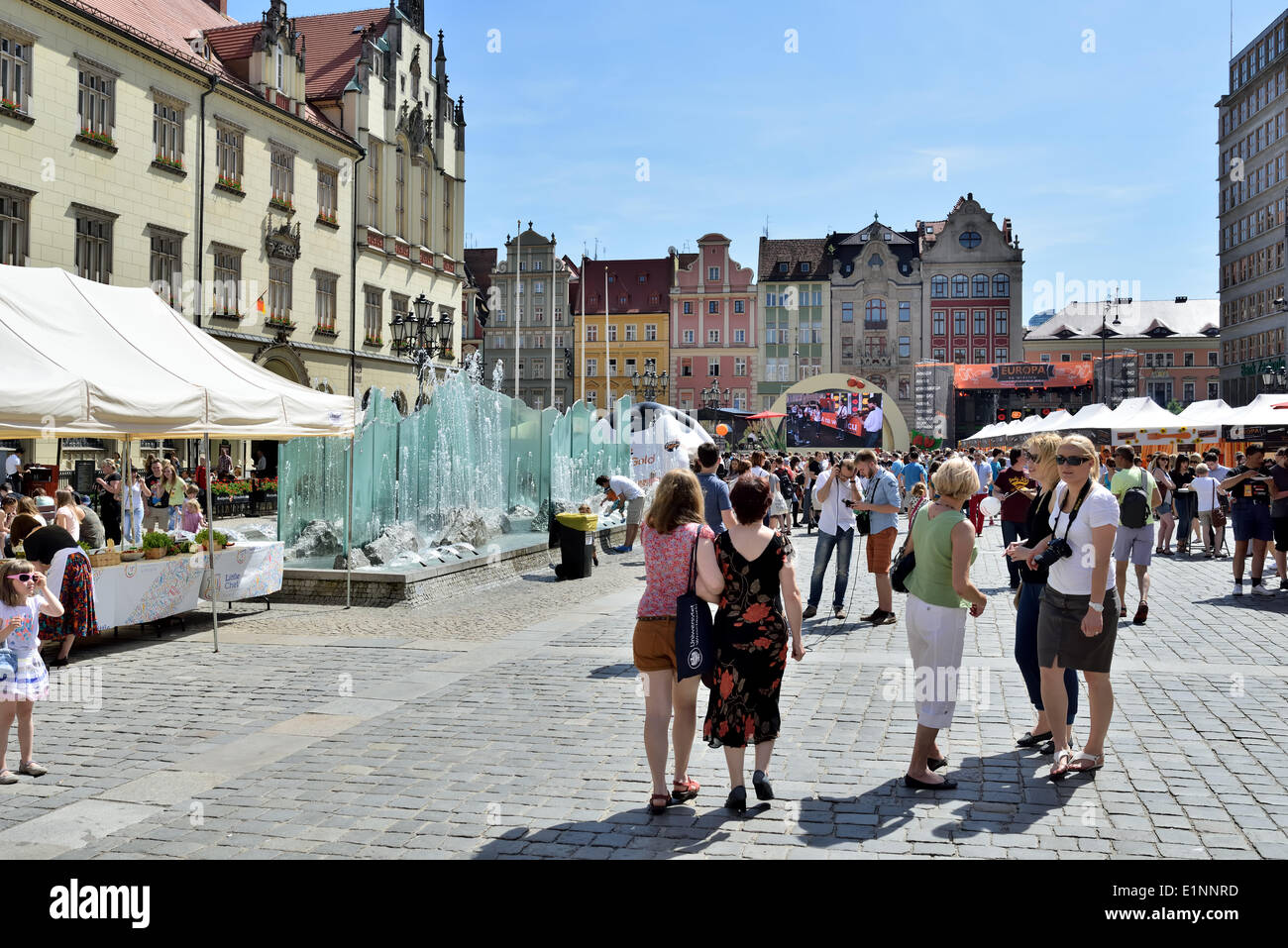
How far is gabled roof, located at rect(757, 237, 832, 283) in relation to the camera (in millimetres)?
87438

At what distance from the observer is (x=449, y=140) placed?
46000 millimetres

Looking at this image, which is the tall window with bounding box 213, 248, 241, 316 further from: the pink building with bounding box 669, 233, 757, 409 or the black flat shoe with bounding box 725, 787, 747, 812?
the pink building with bounding box 669, 233, 757, 409

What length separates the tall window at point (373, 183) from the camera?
1569 inches

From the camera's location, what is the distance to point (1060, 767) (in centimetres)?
610

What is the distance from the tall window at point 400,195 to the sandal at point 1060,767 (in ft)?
129

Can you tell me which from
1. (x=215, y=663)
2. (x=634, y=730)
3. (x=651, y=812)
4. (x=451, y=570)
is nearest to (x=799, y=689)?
(x=634, y=730)

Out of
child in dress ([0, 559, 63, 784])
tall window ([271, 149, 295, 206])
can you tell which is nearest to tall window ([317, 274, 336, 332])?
tall window ([271, 149, 295, 206])

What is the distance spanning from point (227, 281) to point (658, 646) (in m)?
29.5

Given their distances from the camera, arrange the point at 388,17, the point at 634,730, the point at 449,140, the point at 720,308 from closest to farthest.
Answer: the point at 634,730, the point at 388,17, the point at 449,140, the point at 720,308

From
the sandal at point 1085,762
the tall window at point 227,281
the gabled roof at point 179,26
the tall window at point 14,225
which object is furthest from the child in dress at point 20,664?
the tall window at point 227,281

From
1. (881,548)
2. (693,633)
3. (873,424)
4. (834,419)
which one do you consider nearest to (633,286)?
(834,419)

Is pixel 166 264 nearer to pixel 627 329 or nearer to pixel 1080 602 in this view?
pixel 1080 602
